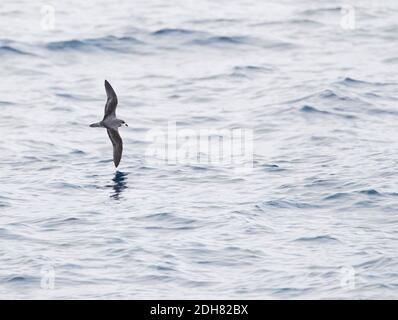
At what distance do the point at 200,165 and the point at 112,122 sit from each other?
2.41m

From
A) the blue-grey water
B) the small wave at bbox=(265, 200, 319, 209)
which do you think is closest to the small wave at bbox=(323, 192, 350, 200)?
A: the blue-grey water

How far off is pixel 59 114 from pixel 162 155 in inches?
141

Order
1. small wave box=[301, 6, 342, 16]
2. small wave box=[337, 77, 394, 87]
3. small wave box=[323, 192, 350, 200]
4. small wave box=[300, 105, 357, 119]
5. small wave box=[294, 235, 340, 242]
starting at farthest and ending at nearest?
small wave box=[301, 6, 342, 16], small wave box=[337, 77, 394, 87], small wave box=[300, 105, 357, 119], small wave box=[323, 192, 350, 200], small wave box=[294, 235, 340, 242]

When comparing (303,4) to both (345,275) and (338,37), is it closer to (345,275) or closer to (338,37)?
(338,37)

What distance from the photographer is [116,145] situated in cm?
2150

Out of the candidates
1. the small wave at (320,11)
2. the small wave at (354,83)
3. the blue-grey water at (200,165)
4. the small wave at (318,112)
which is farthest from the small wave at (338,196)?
the small wave at (320,11)

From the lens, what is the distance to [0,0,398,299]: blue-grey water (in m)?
17.3

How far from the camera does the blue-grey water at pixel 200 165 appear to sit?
1733 centimetres

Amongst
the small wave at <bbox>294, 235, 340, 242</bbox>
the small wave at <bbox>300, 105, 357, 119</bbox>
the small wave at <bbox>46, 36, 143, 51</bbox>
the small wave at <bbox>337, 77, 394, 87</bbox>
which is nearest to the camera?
the small wave at <bbox>294, 235, 340, 242</bbox>

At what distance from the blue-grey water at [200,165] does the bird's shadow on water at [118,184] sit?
4 cm

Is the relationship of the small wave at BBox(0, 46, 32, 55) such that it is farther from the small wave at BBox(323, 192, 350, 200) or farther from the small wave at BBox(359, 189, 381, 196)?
the small wave at BBox(359, 189, 381, 196)

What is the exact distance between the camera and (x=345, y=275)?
17.0 metres

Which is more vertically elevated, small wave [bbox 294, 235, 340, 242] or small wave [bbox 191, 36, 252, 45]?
small wave [bbox 294, 235, 340, 242]

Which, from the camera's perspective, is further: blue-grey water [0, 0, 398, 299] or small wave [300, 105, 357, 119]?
small wave [300, 105, 357, 119]
